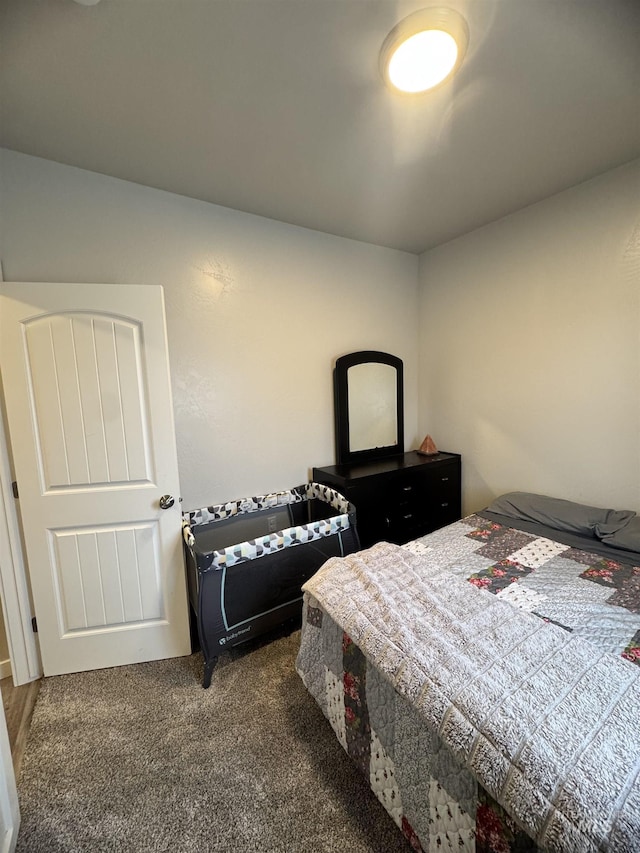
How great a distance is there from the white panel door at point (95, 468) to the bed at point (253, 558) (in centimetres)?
22

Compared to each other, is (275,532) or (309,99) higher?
(309,99)

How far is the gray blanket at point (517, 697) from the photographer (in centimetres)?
64

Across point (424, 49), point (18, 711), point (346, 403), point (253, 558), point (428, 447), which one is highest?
point (424, 49)

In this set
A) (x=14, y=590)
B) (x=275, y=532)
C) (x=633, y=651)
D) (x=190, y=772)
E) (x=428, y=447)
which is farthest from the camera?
(x=428, y=447)

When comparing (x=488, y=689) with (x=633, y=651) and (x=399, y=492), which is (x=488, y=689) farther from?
(x=399, y=492)

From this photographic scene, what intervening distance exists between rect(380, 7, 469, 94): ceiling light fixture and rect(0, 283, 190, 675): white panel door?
1325 millimetres

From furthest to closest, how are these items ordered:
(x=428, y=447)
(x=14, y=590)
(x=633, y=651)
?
1. (x=428, y=447)
2. (x=14, y=590)
3. (x=633, y=651)

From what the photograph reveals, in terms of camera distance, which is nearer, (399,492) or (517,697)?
(517,697)

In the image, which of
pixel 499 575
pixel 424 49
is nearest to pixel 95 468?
pixel 499 575

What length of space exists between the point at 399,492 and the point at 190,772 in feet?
5.88

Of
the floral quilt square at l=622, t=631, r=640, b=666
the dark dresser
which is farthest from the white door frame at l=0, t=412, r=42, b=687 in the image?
the floral quilt square at l=622, t=631, r=640, b=666

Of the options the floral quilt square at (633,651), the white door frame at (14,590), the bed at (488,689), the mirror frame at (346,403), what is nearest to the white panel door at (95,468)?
the white door frame at (14,590)

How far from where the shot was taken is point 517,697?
83 centimetres

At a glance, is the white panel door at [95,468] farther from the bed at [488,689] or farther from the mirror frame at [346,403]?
the mirror frame at [346,403]
